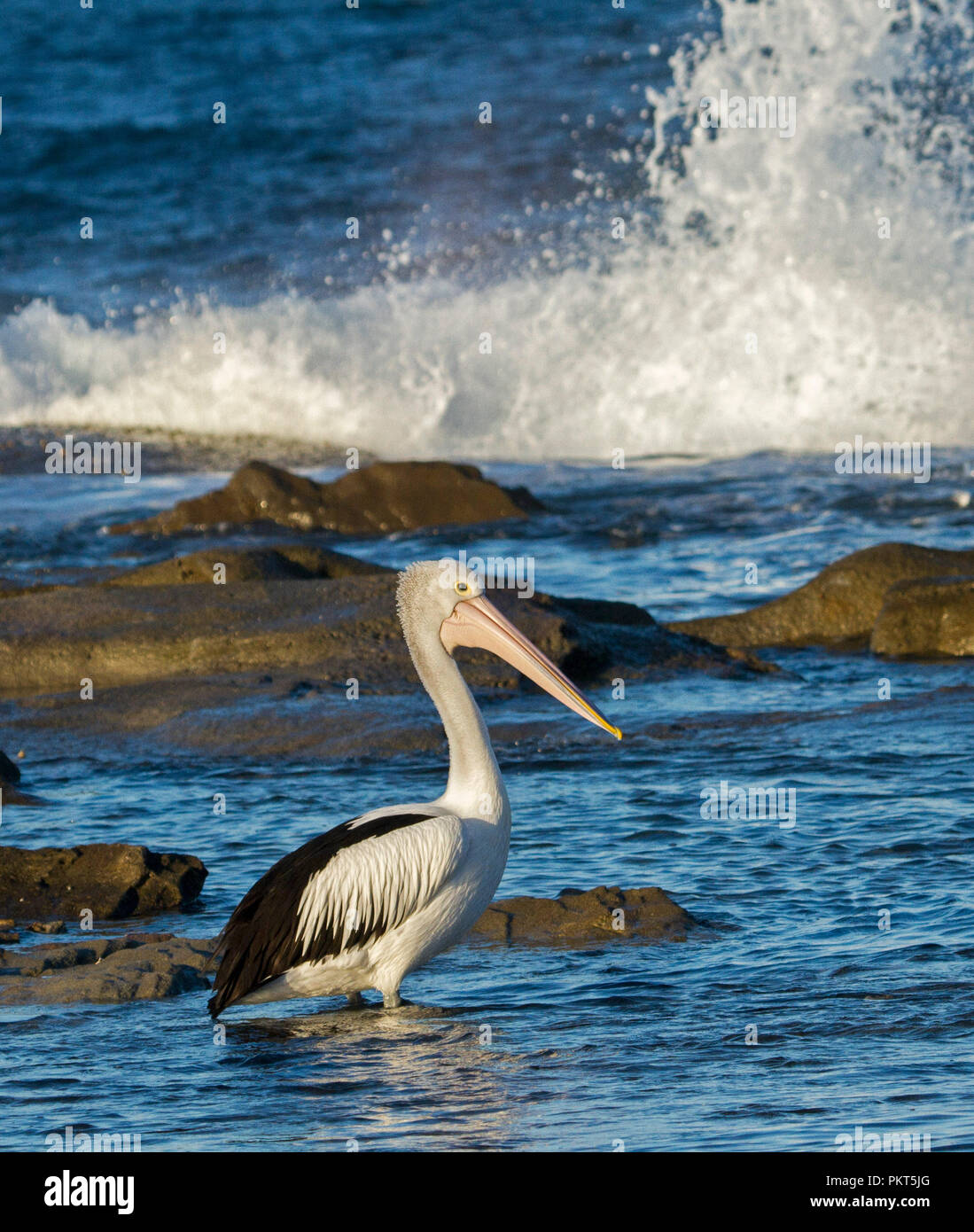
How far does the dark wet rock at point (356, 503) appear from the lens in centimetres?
1589

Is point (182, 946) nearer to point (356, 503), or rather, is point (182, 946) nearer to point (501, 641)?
point (501, 641)

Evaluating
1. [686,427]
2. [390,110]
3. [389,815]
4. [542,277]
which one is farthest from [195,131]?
[389,815]

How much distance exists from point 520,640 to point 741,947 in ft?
4.11

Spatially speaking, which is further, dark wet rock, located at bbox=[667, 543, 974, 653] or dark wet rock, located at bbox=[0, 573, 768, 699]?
dark wet rock, located at bbox=[667, 543, 974, 653]

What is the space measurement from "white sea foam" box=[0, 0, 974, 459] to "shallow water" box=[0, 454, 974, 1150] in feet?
34.1

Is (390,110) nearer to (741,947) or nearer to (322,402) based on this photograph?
(322,402)

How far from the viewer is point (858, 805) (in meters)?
8.27

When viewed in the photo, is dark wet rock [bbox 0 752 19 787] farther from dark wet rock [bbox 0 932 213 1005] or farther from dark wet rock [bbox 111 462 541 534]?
dark wet rock [bbox 111 462 541 534]

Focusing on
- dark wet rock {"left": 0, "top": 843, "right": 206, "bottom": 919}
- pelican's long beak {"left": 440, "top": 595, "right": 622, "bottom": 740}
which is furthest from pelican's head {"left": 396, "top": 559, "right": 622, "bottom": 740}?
dark wet rock {"left": 0, "top": 843, "right": 206, "bottom": 919}

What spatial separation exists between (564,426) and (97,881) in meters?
14.7

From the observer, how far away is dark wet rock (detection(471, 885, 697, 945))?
676cm

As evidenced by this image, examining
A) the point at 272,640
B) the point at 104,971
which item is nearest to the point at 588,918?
the point at 104,971

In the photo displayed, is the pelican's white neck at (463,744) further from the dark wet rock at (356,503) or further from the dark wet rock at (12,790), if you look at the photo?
the dark wet rock at (356,503)

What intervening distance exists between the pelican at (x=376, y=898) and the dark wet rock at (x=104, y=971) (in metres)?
0.34
